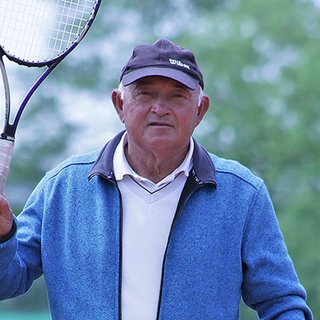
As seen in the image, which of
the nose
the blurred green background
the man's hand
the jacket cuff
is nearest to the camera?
the man's hand

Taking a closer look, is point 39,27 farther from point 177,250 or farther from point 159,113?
point 177,250

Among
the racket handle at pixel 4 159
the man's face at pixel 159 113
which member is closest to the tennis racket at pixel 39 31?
the racket handle at pixel 4 159

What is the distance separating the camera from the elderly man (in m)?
4.41

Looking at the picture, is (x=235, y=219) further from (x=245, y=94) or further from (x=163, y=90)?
(x=245, y=94)

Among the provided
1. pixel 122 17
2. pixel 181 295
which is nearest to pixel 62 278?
pixel 181 295

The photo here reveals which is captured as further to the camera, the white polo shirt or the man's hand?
the white polo shirt

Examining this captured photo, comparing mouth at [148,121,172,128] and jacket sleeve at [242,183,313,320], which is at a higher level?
mouth at [148,121,172,128]

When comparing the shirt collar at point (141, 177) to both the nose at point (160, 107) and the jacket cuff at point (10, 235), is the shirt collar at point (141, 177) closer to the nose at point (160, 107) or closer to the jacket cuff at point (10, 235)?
the nose at point (160, 107)

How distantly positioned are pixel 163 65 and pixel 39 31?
A: 0.54 metres

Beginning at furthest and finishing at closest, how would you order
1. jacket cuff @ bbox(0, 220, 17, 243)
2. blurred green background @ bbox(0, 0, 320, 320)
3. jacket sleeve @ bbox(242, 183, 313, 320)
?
blurred green background @ bbox(0, 0, 320, 320)
jacket sleeve @ bbox(242, 183, 313, 320)
jacket cuff @ bbox(0, 220, 17, 243)

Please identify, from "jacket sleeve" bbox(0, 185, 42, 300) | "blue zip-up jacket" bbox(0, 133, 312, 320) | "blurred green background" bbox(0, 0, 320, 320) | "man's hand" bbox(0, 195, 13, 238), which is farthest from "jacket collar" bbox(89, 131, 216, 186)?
"blurred green background" bbox(0, 0, 320, 320)

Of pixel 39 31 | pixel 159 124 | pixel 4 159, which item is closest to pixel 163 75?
pixel 159 124

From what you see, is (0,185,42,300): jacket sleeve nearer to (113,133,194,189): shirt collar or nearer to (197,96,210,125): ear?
(113,133,194,189): shirt collar

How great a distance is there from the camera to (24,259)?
4.50 m
